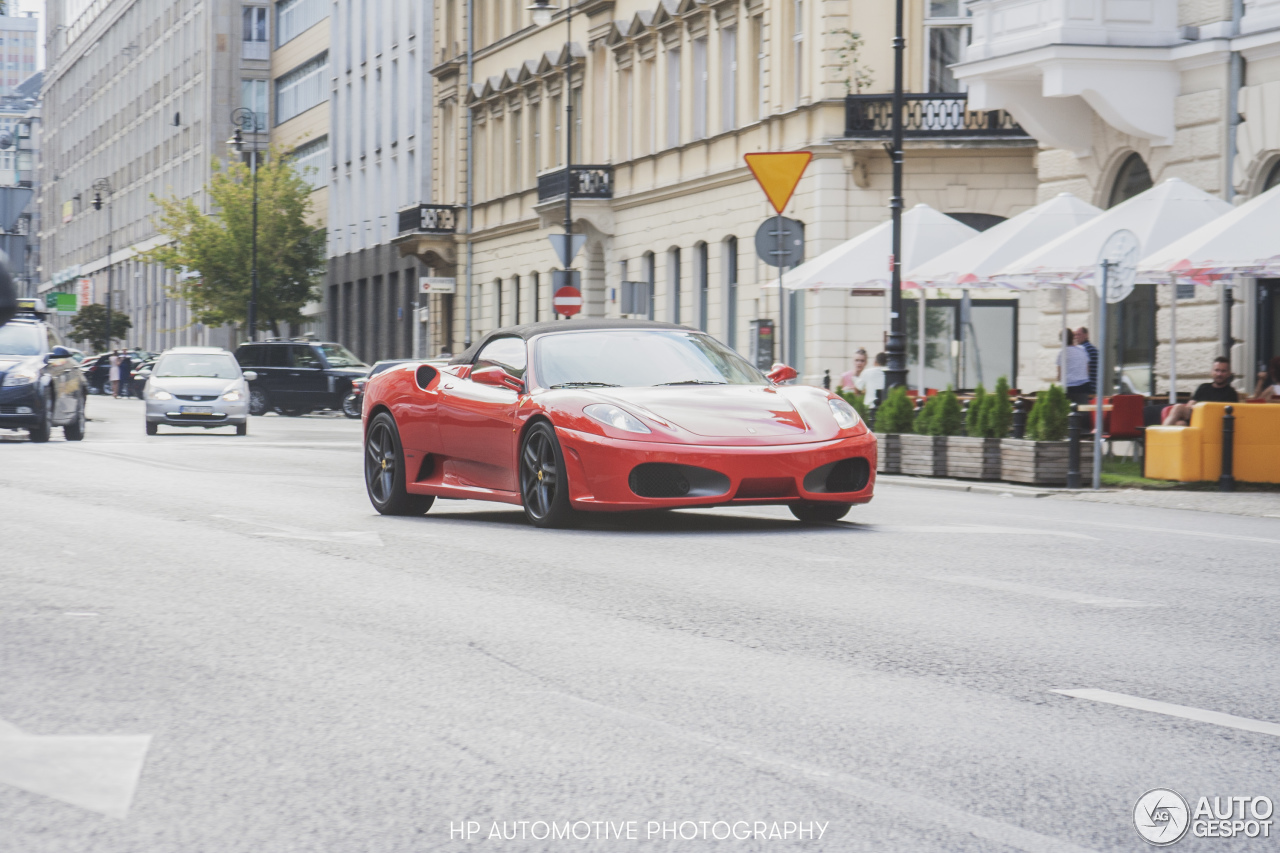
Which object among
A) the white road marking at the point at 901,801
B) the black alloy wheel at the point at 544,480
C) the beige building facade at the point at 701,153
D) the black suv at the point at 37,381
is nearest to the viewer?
the white road marking at the point at 901,801

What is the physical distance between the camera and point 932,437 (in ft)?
72.6

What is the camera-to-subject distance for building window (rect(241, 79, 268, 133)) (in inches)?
3903

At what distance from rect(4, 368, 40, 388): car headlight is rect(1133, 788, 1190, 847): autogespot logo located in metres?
24.5

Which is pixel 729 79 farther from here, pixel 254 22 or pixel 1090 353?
pixel 254 22

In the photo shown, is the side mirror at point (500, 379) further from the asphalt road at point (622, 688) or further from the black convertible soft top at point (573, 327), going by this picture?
the asphalt road at point (622, 688)

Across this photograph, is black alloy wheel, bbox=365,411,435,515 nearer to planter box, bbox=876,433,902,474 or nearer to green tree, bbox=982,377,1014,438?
green tree, bbox=982,377,1014,438

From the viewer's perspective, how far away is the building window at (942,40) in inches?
1548

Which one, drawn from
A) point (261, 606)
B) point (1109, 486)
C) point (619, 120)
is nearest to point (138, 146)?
point (619, 120)

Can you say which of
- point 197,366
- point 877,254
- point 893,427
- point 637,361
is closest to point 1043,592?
point 637,361

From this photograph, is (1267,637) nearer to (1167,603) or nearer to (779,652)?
(1167,603)

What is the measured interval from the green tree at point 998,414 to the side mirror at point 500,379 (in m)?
8.17

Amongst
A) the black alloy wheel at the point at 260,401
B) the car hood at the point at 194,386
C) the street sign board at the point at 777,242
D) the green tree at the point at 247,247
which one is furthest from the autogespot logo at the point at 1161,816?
the green tree at the point at 247,247

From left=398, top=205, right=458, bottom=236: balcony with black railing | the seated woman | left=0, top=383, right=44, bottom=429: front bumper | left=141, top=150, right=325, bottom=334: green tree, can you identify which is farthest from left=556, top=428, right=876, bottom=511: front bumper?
left=141, top=150, right=325, bottom=334: green tree

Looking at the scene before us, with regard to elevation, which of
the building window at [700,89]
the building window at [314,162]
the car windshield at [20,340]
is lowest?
the car windshield at [20,340]
